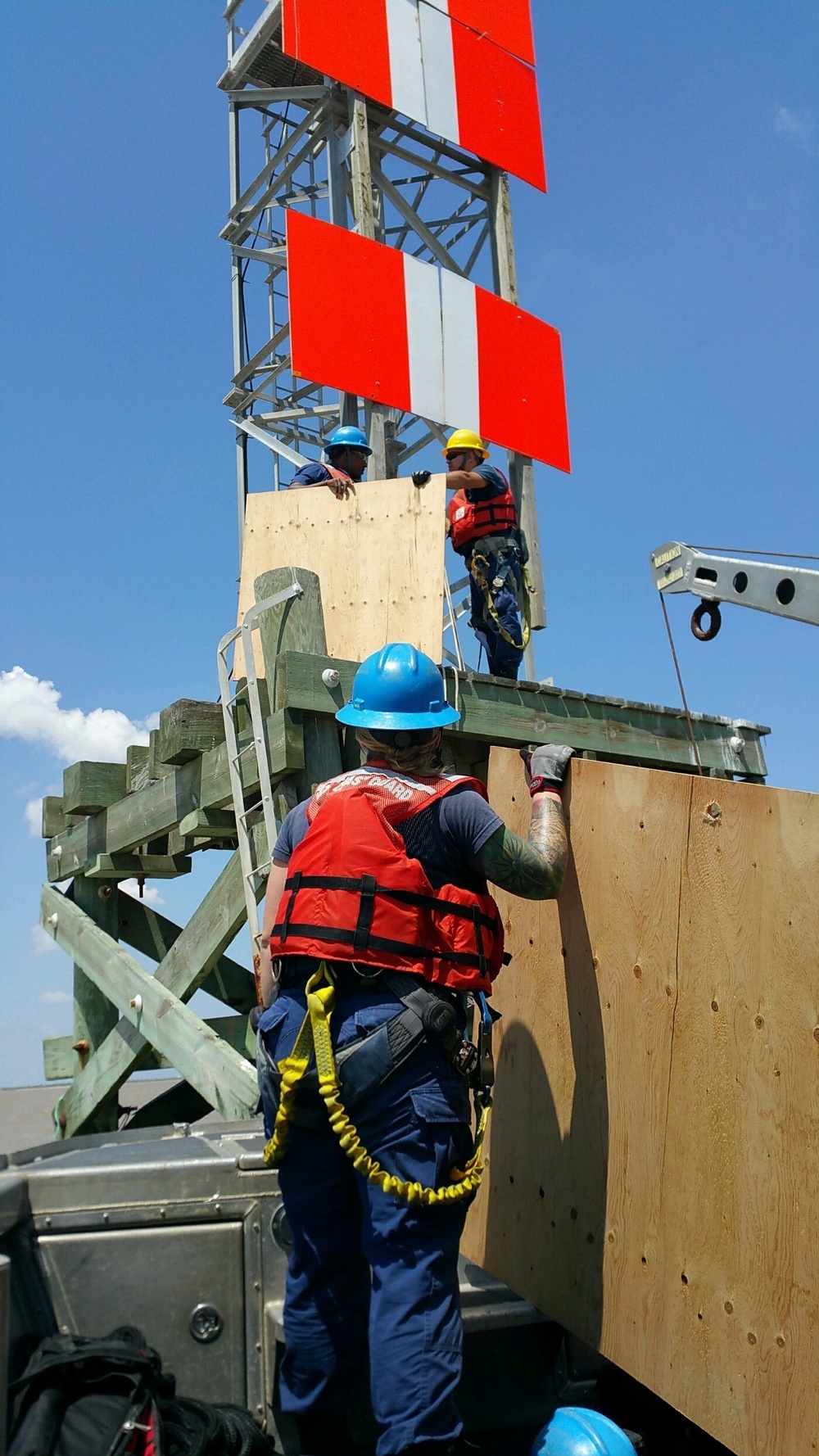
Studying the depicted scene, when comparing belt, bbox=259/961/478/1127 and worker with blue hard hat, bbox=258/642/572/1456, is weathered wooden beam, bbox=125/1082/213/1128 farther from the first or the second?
belt, bbox=259/961/478/1127

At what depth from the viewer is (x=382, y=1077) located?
8.43 feet

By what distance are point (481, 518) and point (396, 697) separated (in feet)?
15.8

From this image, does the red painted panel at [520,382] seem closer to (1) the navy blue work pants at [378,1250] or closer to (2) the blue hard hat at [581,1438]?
(1) the navy blue work pants at [378,1250]

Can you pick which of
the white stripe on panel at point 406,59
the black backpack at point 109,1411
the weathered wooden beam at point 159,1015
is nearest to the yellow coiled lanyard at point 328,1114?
the black backpack at point 109,1411

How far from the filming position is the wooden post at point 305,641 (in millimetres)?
4895

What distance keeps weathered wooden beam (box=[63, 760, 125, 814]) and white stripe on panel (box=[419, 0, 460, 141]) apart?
Result: 7957 millimetres

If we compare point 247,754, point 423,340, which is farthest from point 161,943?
point 423,340

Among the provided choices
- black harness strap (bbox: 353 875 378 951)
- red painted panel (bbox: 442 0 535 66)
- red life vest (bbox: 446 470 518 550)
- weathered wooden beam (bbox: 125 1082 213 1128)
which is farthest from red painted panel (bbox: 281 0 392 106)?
black harness strap (bbox: 353 875 378 951)

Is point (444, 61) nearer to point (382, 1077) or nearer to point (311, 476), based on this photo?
point (311, 476)

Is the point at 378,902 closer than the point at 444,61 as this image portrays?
Yes

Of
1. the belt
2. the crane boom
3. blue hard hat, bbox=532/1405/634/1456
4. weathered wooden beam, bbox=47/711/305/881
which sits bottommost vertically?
blue hard hat, bbox=532/1405/634/1456

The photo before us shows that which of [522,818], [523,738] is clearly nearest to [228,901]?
[523,738]

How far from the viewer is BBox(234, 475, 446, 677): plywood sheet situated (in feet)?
17.9

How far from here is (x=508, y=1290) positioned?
3338 millimetres
